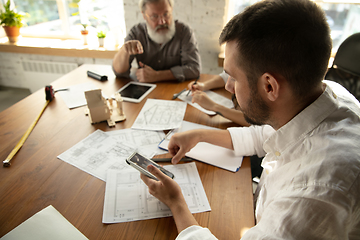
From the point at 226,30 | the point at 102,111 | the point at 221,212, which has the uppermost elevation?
the point at 226,30

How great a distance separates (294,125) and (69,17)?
11.4 feet

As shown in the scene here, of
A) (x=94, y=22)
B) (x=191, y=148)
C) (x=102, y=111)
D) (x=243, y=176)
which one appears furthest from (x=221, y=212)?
(x=94, y=22)

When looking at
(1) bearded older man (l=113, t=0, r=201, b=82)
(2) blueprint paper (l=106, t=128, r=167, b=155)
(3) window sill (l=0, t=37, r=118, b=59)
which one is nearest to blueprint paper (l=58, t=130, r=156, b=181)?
(2) blueprint paper (l=106, t=128, r=167, b=155)

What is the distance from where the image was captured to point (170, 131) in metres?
1.17

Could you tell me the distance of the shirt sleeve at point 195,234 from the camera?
2.10 feet

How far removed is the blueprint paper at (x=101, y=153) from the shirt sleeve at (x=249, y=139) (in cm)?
37

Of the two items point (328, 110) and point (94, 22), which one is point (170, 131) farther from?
point (94, 22)

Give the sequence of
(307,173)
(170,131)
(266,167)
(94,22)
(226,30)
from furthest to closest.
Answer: (94,22) < (170,131) < (266,167) < (226,30) < (307,173)

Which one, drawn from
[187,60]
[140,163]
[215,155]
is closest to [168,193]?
[140,163]

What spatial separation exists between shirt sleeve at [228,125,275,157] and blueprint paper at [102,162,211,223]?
0.23 meters

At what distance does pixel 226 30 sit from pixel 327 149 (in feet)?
1.46

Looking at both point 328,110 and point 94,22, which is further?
point 94,22

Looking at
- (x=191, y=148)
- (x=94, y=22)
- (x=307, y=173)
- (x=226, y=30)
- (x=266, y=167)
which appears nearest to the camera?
(x=307, y=173)

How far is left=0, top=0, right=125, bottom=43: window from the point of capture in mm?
2990
